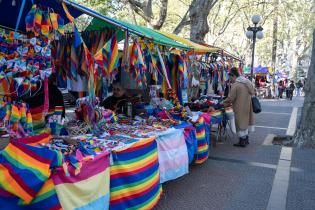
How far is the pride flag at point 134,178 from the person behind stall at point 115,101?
5.97 ft

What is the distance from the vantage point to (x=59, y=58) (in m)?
4.42

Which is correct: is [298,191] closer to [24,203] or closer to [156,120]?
[156,120]

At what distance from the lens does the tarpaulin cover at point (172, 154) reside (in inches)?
166

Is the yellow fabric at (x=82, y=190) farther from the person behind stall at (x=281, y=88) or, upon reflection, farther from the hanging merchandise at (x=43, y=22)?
the person behind stall at (x=281, y=88)

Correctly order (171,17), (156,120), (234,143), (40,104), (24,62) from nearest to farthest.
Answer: (24,62), (40,104), (156,120), (234,143), (171,17)

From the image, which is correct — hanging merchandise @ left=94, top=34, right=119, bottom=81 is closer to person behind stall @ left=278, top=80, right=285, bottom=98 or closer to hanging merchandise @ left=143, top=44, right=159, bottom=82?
hanging merchandise @ left=143, top=44, right=159, bottom=82

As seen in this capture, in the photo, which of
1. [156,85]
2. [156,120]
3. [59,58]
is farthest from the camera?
[156,85]

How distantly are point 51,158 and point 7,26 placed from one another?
2329mm

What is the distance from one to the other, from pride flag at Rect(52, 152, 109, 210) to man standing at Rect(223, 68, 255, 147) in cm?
462

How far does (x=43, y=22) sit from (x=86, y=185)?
1.51 m

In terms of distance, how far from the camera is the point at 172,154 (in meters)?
4.40

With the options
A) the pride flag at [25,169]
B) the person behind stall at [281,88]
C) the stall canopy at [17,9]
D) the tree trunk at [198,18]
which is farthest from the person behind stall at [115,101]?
the person behind stall at [281,88]

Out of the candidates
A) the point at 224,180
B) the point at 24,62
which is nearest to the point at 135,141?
the point at 24,62

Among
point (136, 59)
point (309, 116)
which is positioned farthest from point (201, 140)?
point (309, 116)
